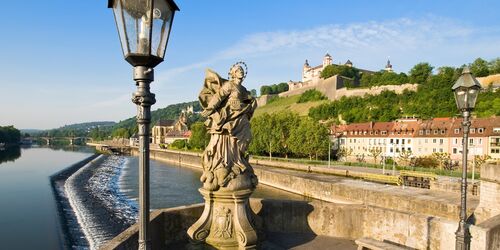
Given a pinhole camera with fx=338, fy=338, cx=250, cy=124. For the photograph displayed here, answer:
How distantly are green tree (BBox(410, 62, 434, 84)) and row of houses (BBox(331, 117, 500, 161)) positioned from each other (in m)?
40.2

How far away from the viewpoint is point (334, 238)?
8141mm

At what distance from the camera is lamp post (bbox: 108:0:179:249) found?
2.81 metres

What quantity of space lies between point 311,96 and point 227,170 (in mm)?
113743

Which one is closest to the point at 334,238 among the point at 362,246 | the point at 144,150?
the point at 362,246

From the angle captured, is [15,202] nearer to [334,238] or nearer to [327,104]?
[334,238]

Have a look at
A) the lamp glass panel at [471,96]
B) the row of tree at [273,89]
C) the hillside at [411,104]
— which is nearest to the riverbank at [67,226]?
the lamp glass panel at [471,96]

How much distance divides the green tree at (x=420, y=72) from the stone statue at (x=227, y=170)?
9680 cm

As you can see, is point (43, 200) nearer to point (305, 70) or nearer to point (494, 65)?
point (494, 65)

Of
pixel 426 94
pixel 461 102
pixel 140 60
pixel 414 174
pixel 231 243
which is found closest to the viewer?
pixel 140 60

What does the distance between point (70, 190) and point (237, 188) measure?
34.5 m

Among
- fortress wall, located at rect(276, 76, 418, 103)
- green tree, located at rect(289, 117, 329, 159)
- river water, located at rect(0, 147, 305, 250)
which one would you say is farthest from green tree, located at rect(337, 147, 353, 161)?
fortress wall, located at rect(276, 76, 418, 103)

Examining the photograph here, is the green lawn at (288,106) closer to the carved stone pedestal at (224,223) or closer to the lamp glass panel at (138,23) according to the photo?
the carved stone pedestal at (224,223)

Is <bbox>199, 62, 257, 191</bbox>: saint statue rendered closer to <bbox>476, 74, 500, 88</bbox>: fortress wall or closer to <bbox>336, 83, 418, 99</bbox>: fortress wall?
<bbox>476, 74, 500, 88</bbox>: fortress wall

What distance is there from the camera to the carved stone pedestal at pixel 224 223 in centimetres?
681
